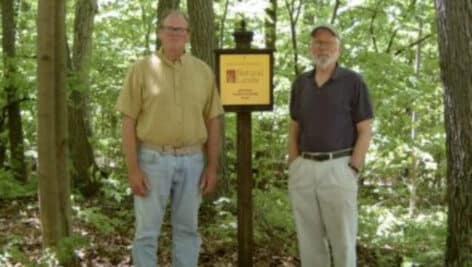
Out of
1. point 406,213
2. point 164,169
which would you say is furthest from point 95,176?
point 406,213

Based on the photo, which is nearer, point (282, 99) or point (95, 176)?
point (95, 176)

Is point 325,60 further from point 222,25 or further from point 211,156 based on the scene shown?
point 222,25

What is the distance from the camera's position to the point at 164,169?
3.75 metres

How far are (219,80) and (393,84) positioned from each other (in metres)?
5.71

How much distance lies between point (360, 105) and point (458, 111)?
984 millimetres

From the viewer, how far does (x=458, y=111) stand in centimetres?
431

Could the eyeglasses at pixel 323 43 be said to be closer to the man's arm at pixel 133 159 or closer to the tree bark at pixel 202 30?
the man's arm at pixel 133 159

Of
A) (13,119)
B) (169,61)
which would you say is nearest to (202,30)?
(169,61)

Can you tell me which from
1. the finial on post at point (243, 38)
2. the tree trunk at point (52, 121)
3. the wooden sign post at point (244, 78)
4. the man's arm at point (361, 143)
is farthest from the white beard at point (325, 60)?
the tree trunk at point (52, 121)

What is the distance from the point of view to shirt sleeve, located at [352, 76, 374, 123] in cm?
378

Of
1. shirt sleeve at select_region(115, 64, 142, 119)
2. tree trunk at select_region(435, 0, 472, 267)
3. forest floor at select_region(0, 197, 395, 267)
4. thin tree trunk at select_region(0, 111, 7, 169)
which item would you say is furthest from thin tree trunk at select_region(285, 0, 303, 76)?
shirt sleeve at select_region(115, 64, 142, 119)

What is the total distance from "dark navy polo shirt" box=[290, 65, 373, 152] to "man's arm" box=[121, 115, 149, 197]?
1.09 meters

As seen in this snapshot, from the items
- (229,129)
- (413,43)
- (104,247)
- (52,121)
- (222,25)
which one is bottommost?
(104,247)

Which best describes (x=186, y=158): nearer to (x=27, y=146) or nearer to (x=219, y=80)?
(x=219, y=80)
